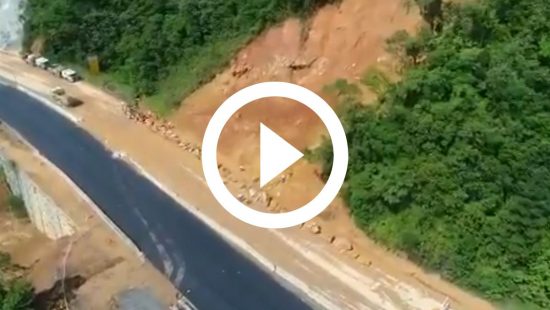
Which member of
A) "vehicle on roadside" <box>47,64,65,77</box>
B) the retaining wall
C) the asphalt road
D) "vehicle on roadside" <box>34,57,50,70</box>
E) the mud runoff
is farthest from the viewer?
"vehicle on roadside" <box>34,57,50,70</box>

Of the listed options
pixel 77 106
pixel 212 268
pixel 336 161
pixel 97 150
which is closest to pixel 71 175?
pixel 97 150

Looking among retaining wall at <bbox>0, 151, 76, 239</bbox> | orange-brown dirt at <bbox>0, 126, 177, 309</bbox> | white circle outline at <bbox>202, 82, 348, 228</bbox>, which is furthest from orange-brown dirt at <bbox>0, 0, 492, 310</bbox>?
retaining wall at <bbox>0, 151, 76, 239</bbox>

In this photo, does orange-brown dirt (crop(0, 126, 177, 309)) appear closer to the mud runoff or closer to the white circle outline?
the mud runoff

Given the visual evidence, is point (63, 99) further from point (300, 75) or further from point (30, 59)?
point (300, 75)

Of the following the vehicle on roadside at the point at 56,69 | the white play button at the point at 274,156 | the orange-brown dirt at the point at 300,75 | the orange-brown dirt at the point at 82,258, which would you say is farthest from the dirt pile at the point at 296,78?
the vehicle on roadside at the point at 56,69

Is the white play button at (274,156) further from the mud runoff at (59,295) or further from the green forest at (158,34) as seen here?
the mud runoff at (59,295)

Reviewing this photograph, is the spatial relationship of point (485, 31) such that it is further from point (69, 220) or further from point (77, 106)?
point (77, 106)
